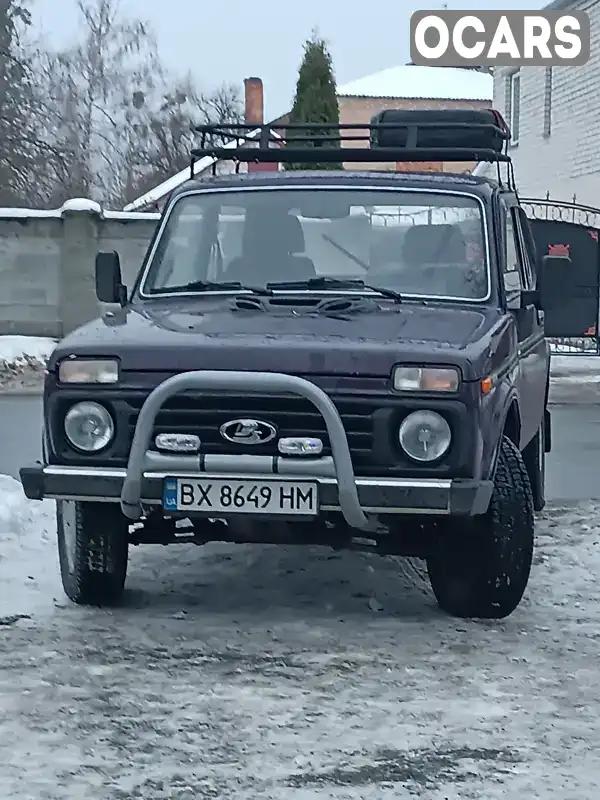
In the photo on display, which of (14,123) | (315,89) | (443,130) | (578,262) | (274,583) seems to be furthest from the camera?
(14,123)

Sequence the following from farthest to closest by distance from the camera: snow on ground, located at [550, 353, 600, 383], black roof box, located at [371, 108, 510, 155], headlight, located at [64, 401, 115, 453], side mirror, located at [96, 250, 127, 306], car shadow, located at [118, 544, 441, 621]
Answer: snow on ground, located at [550, 353, 600, 383], black roof box, located at [371, 108, 510, 155], side mirror, located at [96, 250, 127, 306], car shadow, located at [118, 544, 441, 621], headlight, located at [64, 401, 115, 453]

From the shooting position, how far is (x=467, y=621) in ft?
19.3

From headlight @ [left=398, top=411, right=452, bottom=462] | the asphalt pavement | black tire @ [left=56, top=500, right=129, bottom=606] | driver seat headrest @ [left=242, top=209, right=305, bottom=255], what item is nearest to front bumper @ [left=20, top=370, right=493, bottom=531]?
headlight @ [left=398, top=411, right=452, bottom=462]

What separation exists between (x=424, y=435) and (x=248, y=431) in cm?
66

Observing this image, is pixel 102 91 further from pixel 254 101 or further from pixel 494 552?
pixel 494 552

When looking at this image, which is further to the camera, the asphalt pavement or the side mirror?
the asphalt pavement

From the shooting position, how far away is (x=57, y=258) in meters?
22.9

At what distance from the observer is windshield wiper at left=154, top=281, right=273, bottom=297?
631 cm

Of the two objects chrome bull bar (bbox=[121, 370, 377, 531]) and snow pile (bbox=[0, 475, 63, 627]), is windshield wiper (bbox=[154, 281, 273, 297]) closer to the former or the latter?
chrome bull bar (bbox=[121, 370, 377, 531])

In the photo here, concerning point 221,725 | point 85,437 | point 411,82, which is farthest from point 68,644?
point 411,82

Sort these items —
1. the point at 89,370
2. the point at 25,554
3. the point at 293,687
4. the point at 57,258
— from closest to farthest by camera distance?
the point at 293,687 → the point at 89,370 → the point at 25,554 → the point at 57,258

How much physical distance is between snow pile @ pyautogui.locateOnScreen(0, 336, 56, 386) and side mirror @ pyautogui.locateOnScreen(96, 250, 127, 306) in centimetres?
1231

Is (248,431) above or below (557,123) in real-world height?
below

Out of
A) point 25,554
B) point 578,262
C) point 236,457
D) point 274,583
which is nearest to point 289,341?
point 236,457
